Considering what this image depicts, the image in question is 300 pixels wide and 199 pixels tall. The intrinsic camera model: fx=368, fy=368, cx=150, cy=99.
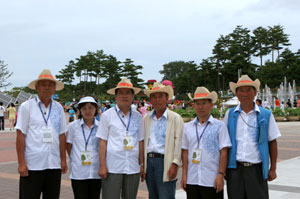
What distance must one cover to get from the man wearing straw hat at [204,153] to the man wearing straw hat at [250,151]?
10 cm

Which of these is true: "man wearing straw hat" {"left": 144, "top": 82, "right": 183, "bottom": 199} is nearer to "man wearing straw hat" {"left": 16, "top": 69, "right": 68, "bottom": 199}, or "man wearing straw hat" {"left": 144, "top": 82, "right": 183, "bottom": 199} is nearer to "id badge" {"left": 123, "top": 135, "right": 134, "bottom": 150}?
"id badge" {"left": 123, "top": 135, "right": 134, "bottom": 150}

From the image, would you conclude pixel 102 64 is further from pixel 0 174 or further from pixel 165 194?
pixel 165 194

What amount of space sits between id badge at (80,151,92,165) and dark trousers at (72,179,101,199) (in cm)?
21

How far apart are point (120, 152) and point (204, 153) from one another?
0.88 m

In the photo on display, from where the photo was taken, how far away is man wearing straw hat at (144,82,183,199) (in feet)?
12.9

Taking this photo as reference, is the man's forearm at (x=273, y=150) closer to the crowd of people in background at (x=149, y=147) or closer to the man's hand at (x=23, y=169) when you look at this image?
the crowd of people in background at (x=149, y=147)

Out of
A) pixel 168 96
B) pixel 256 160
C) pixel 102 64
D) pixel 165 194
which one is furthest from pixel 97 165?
pixel 102 64

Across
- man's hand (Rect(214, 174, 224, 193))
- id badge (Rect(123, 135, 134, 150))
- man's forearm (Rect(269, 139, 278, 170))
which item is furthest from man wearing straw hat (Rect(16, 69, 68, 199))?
man's forearm (Rect(269, 139, 278, 170))

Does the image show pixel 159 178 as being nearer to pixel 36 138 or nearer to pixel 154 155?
pixel 154 155

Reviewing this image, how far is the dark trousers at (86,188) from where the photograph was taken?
13.2ft

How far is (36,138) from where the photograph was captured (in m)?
3.84

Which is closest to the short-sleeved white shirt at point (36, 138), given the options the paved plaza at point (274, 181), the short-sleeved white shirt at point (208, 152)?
the short-sleeved white shirt at point (208, 152)

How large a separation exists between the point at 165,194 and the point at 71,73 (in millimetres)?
66929

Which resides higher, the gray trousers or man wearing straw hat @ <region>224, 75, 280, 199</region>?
man wearing straw hat @ <region>224, 75, 280, 199</region>
